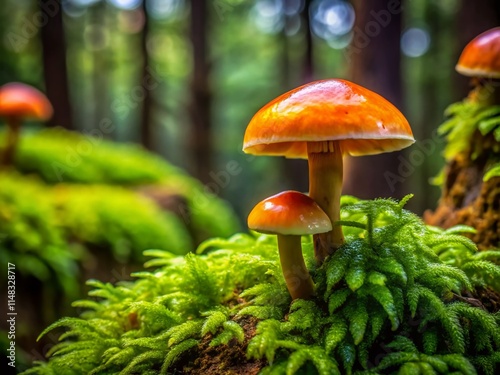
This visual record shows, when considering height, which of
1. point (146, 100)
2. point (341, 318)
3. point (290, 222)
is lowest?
point (341, 318)

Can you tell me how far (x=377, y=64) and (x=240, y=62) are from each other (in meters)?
Answer: 14.9

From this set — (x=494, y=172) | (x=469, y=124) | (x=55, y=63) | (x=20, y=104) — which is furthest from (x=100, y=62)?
(x=494, y=172)

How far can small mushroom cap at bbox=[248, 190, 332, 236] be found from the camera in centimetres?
154

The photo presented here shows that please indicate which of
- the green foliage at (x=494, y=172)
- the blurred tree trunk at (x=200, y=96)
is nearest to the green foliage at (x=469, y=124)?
the green foliage at (x=494, y=172)

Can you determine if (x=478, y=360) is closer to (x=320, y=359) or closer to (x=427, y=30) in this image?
(x=320, y=359)

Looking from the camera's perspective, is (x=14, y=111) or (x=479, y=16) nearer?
(x=479, y=16)

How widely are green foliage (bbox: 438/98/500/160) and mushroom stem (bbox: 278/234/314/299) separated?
1459 mm

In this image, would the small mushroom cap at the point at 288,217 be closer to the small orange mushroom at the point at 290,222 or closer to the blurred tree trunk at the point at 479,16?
the small orange mushroom at the point at 290,222

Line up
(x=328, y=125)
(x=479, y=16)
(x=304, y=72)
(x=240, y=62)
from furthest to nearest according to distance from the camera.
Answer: (x=240, y=62) < (x=304, y=72) < (x=479, y=16) < (x=328, y=125)

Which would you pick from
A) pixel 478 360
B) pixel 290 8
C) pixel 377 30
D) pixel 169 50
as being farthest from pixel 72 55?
pixel 478 360

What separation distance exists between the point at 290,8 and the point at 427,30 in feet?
14.6

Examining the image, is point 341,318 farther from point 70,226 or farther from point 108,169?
point 108,169

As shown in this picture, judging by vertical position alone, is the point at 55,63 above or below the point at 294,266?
above

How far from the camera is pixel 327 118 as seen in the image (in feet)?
4.92
